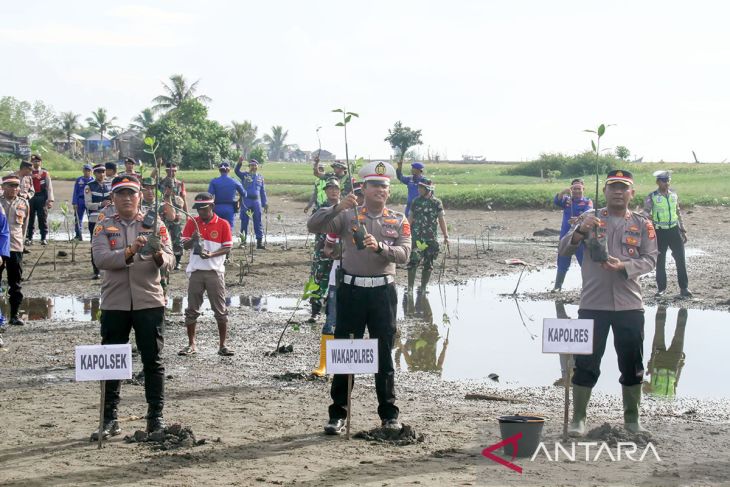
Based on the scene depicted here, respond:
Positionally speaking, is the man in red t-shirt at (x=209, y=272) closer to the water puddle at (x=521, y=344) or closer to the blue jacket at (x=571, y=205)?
the water puddle at (x=521, y=344)

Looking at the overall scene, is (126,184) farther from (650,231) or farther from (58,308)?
(58,308)

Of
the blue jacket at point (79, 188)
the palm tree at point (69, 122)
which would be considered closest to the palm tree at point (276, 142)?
the palm tree at point (69, 122)

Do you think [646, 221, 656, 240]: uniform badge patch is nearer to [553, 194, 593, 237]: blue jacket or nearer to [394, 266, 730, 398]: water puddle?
[394, 266, 730, 398]: water puddle

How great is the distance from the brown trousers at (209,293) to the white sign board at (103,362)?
396 cm

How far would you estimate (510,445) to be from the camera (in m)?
7.50

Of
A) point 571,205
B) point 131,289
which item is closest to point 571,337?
point 131,289

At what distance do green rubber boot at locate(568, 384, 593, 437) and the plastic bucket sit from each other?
26.3 inches

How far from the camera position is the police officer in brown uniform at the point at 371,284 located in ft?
26.6

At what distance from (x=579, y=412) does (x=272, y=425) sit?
2500 mm

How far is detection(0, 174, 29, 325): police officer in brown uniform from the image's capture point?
1347cm

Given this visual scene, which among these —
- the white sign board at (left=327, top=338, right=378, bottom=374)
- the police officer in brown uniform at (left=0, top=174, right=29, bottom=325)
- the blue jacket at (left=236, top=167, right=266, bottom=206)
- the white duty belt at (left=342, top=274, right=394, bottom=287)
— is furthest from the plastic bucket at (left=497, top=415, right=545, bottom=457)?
the blue jacket at (left=236, top=167, right=266, bottom=206)

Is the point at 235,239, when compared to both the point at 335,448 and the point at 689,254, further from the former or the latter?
the point at 335,448

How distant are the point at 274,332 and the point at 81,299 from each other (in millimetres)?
4523

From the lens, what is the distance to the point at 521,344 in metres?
12.7
